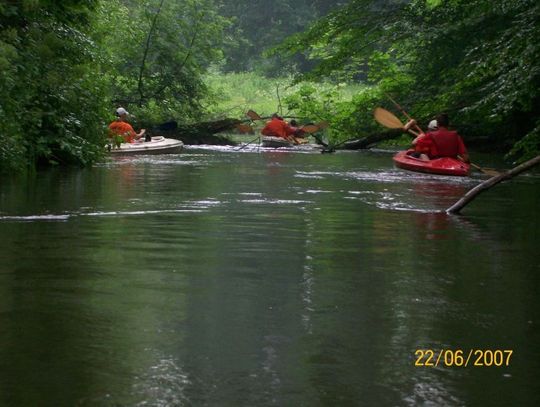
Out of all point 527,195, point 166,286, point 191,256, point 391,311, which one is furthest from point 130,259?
point 527,195

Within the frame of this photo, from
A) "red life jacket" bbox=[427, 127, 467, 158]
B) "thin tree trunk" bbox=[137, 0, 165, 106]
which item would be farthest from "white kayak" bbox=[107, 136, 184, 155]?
"red life jacket" bbox=[427, 127, 467, 158]

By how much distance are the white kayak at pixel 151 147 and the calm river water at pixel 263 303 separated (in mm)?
12872

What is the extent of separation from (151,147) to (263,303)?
873 inches

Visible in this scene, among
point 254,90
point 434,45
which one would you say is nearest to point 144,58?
point 434,45

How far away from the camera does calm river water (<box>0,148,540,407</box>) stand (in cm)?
521

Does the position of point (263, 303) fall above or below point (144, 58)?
below

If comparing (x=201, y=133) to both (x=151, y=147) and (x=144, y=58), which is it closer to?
(x=144, y=58)

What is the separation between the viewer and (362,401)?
4.96m

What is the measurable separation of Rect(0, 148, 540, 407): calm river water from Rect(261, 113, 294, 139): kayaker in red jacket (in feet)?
69.1

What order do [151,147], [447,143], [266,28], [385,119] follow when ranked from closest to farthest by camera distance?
[447,143]
[385,119]
[151,147]
[266,28]

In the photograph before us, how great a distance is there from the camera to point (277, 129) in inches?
1422

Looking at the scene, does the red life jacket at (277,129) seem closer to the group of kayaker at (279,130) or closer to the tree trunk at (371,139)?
the group of kayaker at (279,130)

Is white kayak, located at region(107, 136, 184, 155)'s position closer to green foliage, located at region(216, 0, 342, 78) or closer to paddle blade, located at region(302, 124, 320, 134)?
paddle blade, located at region(302, 124, 320, 134)

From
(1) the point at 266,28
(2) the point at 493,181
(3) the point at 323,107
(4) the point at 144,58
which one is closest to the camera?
(2) the point at 493,181
